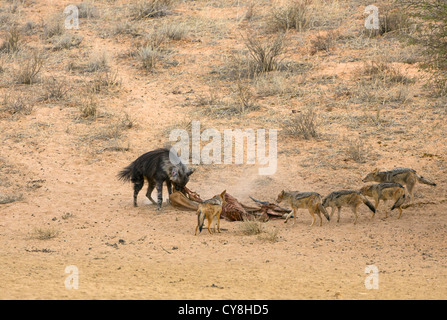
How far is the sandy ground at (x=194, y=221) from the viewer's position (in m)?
7.01

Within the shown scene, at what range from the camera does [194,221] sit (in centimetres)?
995

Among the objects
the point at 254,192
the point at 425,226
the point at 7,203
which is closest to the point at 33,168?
the point at 7,203

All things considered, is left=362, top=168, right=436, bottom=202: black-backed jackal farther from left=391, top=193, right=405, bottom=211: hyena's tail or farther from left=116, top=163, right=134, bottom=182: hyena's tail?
left=116, top=163, right=134, bottom=182: hyena's tail

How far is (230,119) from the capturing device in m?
14.6

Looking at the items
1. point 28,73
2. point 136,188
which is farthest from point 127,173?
point 28,73

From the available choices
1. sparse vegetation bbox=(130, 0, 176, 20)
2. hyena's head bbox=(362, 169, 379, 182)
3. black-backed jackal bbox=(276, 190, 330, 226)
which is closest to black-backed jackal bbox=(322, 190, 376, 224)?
black-backed jackal bbox=(276, 190, 330, 226)

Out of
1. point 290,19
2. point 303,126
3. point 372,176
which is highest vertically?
point 290,19

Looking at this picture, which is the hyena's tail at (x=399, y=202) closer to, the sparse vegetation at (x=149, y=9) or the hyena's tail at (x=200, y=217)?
the hyena's tail at (x=200, y=217)

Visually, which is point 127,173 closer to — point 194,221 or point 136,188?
point 136,188

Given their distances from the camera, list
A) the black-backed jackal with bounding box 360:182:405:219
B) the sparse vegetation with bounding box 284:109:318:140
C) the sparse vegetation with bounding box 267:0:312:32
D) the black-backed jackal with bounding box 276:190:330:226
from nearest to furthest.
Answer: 1. the black-backed jackal with bounding box 276:190:330:226
2. the black-backed jackal with bounding box 360:182:405:219
3. the sparse vegetation with bounding box 284:109:318:140
4. the sparse vegetation with bounding box 267:0:312:32

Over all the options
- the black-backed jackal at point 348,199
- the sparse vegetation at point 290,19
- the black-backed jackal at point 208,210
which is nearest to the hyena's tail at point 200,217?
the black-backed jackal at point 208,210

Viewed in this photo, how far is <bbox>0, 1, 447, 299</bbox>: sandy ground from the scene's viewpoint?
7008mm

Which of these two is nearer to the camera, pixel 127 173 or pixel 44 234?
pixel 44 234
